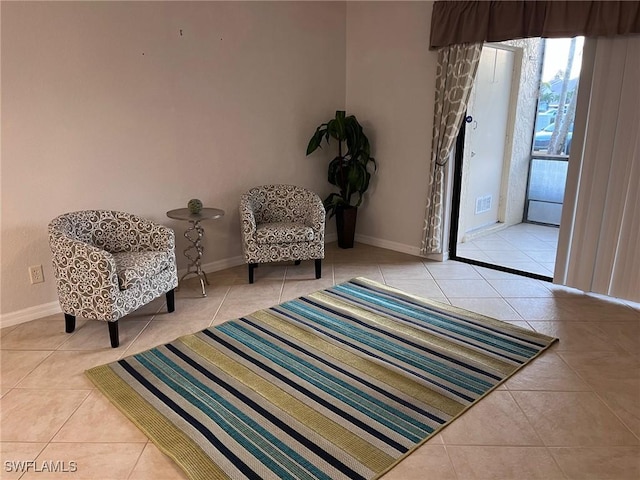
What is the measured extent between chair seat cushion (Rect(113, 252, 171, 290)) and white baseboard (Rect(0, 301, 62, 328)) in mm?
648

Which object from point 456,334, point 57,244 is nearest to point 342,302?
point 456,334

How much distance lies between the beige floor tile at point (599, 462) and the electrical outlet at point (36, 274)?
3249mm

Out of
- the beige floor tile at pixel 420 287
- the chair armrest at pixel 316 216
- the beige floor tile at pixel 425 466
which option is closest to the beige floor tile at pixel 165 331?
the chair armrest at pixel 316 216

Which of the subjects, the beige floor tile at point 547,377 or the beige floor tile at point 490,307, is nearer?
the beige floor tile at point 547,377

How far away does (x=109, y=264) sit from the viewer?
9.16ft

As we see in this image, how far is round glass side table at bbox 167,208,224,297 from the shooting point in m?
3.67

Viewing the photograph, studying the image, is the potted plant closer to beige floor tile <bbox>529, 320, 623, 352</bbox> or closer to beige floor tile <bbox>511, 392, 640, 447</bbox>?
beige floor tile <bbox>529, 320, 623, 352</bbox>

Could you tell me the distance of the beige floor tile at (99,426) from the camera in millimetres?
2146

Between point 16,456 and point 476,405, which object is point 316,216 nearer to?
point 476,405

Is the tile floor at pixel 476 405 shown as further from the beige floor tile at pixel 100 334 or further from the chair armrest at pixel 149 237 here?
the chair armrest at pixel 149 237

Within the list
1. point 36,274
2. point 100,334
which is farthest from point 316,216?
point 36,274

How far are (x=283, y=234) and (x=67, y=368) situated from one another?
183 centimetres

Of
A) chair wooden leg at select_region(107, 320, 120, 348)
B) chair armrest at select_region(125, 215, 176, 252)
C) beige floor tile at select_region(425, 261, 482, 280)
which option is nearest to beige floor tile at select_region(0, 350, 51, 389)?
chair wooden leg at select_region(107, 320, 120, 348)

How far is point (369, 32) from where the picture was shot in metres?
4.78
